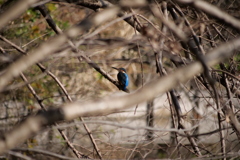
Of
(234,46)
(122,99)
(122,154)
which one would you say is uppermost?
(234,46)

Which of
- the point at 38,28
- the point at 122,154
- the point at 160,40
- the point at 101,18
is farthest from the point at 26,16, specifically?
the point at 101,18

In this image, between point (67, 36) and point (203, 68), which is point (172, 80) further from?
point (67, 36)

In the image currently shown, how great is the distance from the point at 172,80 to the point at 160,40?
2.85 feet

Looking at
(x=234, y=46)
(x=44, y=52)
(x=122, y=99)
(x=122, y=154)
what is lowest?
(x=122, y=154)

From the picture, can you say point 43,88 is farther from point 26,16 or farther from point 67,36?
point 67,36

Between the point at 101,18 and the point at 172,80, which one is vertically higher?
the point at 101,18

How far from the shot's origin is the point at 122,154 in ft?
11.5

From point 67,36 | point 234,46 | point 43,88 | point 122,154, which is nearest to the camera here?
point 67,36

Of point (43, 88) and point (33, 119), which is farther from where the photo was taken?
point (43, 88)

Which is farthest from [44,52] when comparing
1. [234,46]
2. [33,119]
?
[234,46]

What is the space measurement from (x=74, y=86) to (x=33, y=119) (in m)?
5.75

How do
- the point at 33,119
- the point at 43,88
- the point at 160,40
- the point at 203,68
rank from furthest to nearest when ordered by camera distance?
the point at 43,88, the point at 160,40, the point at 203,68, the point at 33,119

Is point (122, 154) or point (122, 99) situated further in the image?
point (122, 154)

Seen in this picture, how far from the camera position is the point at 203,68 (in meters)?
1.63
